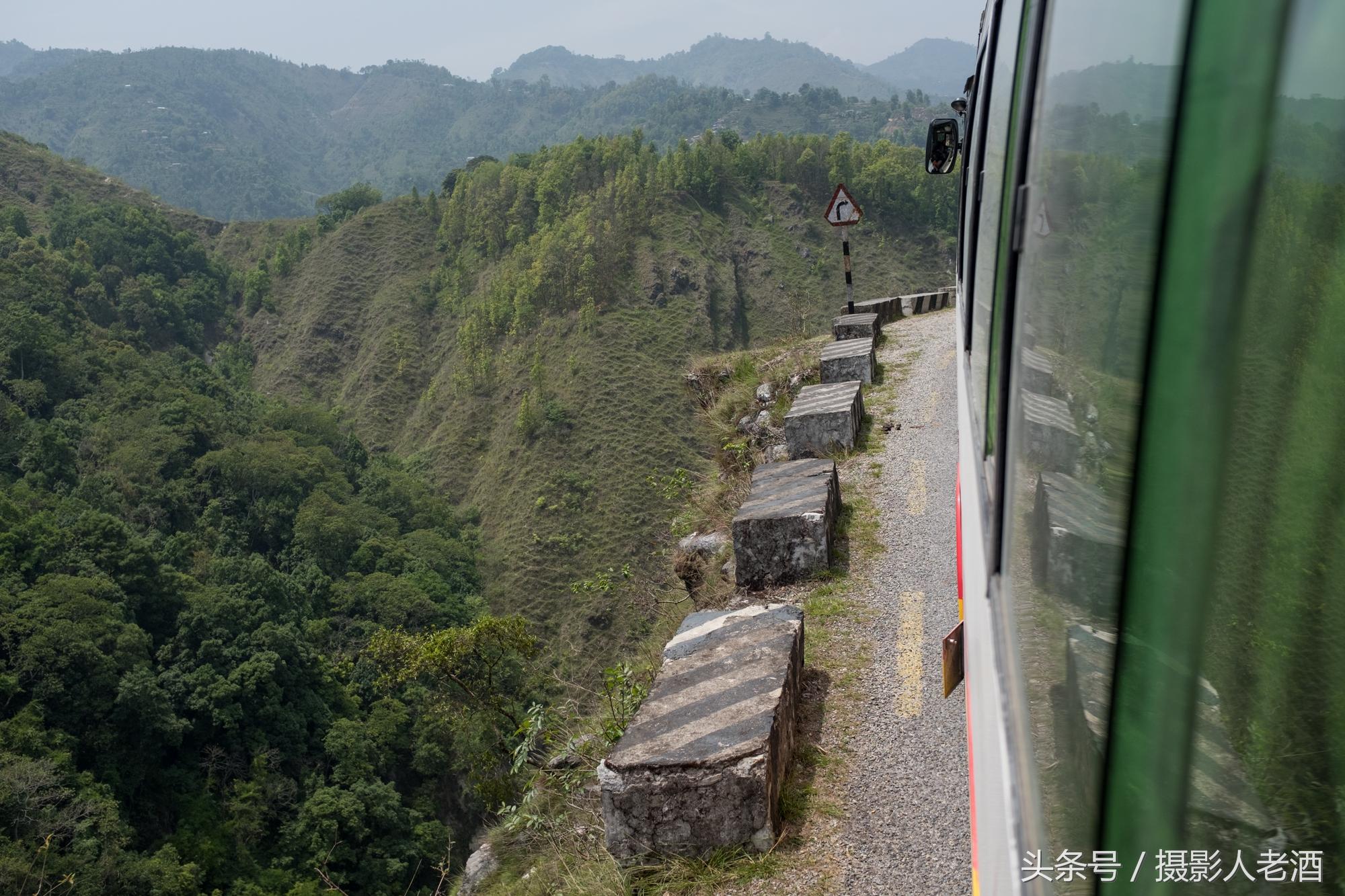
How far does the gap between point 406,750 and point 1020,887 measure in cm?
3970

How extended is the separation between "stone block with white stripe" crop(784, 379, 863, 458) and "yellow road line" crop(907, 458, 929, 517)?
0.65 metres

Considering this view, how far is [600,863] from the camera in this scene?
12.5 ft

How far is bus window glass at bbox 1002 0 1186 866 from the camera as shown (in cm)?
111

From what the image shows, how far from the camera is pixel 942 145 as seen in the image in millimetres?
6480

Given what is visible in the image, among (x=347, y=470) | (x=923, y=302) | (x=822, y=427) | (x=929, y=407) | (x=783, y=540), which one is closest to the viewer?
(x=783, y=540)

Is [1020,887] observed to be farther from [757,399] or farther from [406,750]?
[406,750]

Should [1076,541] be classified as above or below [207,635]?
above

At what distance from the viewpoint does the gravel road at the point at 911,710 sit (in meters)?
3.54

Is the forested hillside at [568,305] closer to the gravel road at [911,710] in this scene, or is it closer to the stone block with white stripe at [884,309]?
the stone block with white stripe at [884,309]

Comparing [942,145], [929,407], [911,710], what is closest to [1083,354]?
[911,710]

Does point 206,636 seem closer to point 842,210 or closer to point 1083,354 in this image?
point 842,210

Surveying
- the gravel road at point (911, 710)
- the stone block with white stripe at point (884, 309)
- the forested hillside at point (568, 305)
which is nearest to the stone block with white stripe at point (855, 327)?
the stone block with white stripe at point (884, 309)

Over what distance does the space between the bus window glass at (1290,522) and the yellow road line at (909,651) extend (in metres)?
3.69

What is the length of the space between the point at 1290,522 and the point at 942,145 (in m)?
6.12
